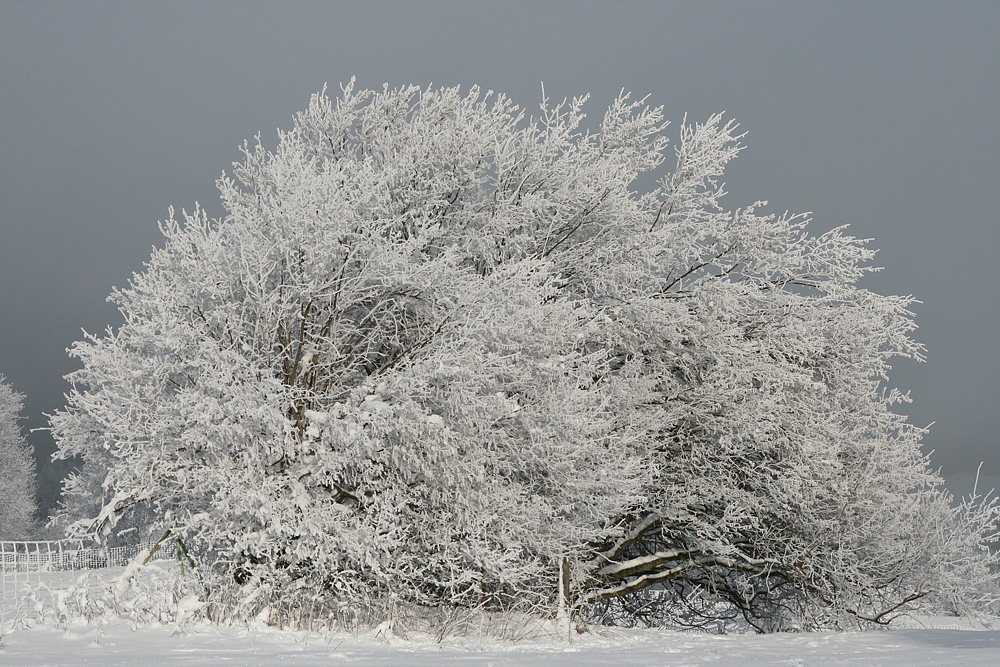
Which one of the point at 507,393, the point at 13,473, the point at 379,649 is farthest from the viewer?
the point at 13,473

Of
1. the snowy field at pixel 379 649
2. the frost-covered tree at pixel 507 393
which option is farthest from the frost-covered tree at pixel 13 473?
the snowy field at pixel 379 649

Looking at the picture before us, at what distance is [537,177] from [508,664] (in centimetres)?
811

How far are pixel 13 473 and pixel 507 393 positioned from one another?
3410cm

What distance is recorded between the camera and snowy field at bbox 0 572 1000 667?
5789mm

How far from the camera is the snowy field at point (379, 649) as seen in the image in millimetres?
5789

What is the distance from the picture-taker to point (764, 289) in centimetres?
1305

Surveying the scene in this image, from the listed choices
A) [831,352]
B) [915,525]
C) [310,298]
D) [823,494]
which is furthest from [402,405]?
[915,525]

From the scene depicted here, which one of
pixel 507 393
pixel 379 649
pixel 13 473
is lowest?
pixel 379 649

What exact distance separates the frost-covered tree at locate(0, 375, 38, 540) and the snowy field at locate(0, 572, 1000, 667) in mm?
31144

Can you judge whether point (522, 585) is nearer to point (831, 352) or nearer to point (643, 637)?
point (643, 637)

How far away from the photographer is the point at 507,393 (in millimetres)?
9797

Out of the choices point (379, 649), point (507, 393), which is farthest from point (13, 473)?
point (379, 649)

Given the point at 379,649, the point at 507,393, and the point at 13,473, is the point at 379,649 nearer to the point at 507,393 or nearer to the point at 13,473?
the point at 507,393

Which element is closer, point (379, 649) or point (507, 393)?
point (379, 649)
